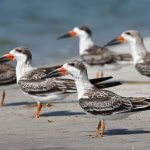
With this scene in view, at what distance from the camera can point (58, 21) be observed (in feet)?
110

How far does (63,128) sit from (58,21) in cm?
2209

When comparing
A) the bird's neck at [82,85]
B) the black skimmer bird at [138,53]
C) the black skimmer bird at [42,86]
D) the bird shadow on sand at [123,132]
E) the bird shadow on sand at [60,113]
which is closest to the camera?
the bird shadow on sand at [123,132]

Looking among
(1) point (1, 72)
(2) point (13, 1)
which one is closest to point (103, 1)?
(2) point (13, 1)

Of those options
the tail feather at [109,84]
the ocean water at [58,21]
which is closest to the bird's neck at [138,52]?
the tail feather at [109,84]

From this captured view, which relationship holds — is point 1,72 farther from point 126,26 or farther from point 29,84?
point 126,26

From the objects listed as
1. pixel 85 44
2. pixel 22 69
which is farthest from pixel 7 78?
pixel 85 44

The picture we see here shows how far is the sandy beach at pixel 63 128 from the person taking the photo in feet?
33.4

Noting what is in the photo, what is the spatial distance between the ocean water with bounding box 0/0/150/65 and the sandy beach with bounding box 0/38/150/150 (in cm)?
863

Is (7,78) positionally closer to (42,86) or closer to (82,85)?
(42,86)

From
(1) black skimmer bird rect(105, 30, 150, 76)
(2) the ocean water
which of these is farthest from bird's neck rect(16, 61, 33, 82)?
(2) the ocean water

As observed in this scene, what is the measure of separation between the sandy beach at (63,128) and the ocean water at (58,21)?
8634mm

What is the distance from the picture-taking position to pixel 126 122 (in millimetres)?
12375

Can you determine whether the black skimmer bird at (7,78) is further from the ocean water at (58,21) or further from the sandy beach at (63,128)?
the ocean water at (58,21)

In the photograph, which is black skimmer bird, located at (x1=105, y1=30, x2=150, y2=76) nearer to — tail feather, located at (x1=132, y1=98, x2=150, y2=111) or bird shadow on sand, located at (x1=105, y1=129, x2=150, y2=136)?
bird shadow on sand, located at (x1=105, y1=129, x2=150, y2=136)
